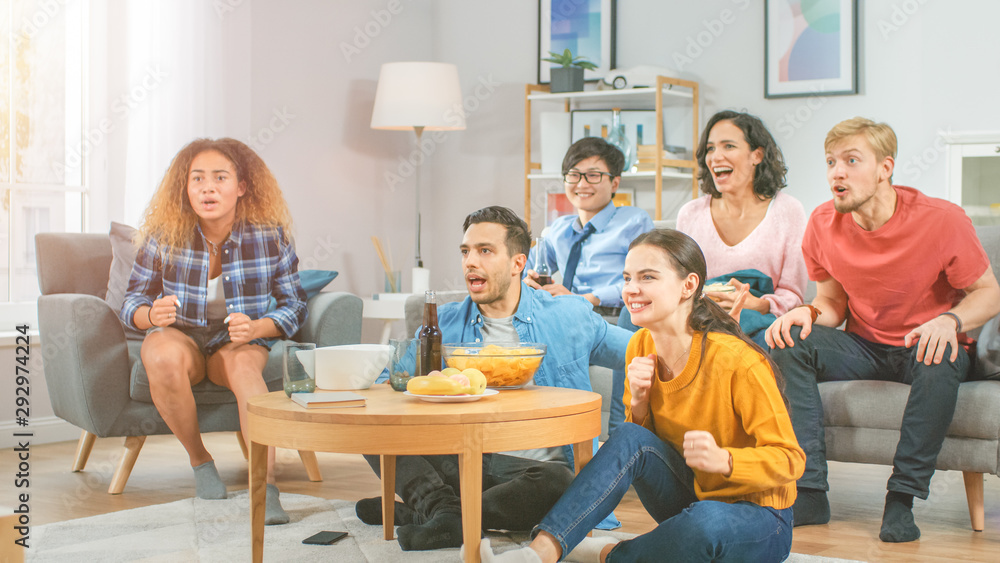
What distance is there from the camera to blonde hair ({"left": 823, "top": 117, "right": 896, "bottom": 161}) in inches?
100

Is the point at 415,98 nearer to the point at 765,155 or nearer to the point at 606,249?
the point at 606,249

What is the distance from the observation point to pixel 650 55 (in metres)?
4.77

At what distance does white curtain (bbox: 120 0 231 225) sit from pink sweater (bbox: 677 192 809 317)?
2307 millimetres

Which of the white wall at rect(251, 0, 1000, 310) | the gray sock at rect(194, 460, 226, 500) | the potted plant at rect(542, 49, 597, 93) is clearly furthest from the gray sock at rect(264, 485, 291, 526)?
the potted plant at rect(542, 49, 597, 93)

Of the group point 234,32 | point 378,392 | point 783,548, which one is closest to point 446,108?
point 234,32

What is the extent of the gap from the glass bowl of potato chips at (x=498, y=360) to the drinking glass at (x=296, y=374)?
267 millimetres

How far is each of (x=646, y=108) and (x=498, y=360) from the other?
296cm

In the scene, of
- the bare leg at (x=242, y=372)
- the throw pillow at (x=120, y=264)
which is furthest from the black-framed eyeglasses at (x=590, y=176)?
the throw pillow at (x=120, y=264)

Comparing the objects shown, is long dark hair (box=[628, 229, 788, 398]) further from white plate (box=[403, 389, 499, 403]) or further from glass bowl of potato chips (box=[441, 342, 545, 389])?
white plate (box=[403, 389, 499, 403])

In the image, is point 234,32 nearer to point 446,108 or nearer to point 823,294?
point 446,108

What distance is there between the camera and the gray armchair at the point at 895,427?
2.42 metres

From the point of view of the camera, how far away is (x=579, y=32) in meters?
4.93

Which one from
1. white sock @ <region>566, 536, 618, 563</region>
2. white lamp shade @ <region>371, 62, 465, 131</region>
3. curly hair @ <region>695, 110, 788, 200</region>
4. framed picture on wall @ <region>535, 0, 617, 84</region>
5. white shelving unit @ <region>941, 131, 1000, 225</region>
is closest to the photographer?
white sock @ <region>566, 536, 618, 563</region>

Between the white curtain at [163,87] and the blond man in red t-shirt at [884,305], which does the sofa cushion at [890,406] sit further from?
the white curtain at [163,87]
